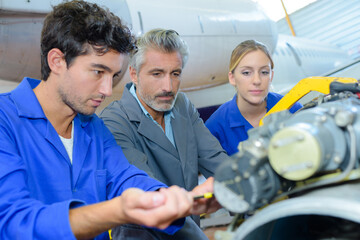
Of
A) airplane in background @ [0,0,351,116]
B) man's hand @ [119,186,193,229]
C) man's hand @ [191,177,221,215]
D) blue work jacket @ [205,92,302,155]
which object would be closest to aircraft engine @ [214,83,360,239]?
man's hand @ [119,186,193,229]

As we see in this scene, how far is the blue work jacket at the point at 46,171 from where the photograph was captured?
2.46ft

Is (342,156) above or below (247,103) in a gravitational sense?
below

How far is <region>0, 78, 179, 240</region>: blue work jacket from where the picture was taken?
29.5 inches

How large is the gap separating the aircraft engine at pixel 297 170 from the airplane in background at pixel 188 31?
1.34 metres

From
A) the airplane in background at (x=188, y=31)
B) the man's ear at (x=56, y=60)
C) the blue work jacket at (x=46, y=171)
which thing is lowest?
the blue work jacket at (x=46, y=171)

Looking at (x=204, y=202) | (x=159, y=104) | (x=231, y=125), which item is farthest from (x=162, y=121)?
(x=204, y=202)

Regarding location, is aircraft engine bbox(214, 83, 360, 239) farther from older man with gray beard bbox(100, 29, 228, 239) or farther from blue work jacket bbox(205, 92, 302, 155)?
blue work jacket bbox(205, 92, 302, 155)

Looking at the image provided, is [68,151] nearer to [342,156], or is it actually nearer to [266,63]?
[342,156]

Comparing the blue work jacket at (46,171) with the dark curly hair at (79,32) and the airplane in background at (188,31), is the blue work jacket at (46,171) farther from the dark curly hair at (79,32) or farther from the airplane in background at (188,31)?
the airplane in background at (188,31)

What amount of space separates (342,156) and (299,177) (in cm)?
9

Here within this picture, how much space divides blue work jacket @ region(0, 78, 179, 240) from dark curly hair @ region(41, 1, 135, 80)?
169mm

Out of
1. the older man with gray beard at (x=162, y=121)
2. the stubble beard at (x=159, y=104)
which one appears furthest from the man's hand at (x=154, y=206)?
the stubble beard at (x=159, y=104)

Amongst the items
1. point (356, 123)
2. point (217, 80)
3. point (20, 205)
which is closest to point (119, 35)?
point (20, 205)

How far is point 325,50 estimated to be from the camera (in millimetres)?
11336
